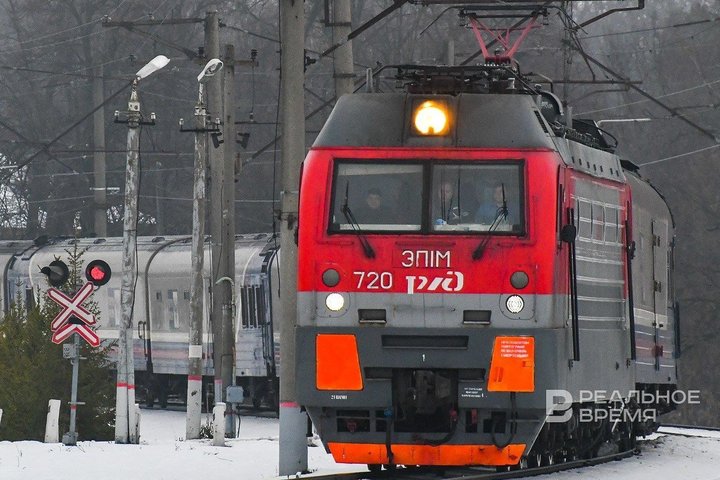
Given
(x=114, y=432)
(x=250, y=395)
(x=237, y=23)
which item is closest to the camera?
(x=114, y=432)

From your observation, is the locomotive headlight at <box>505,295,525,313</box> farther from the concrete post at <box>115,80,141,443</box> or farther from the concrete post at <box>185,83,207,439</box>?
the concrete post at <box>185,83,207,439</box>

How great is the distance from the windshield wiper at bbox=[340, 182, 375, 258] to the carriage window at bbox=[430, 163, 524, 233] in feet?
1.83

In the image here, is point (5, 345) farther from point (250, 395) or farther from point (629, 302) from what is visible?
point (629, 302)

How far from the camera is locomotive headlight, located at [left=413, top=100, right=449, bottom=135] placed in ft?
47.0

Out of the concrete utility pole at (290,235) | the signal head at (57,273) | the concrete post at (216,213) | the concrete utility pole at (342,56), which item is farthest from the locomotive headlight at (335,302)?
the concrete post at (216,213)

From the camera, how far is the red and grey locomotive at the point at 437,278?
45.4ft

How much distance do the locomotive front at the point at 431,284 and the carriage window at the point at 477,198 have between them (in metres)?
0.01

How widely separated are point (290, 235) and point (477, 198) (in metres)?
2.72

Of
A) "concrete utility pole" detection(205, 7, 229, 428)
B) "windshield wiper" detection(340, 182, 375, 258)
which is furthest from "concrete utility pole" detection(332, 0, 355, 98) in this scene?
"concrete utility pole" detection(205, 7, 229, 428)

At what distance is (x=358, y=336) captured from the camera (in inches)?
547

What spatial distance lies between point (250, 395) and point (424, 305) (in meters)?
19.7

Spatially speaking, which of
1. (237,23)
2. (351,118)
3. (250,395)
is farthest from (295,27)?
(237,23)

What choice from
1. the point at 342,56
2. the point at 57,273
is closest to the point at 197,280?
the point at 57,273

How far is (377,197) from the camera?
14211mm
